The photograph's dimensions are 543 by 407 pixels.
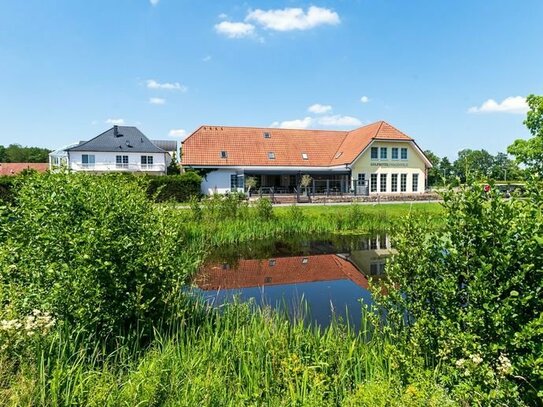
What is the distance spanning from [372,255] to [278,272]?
3828 mm

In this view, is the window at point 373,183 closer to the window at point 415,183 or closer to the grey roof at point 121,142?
the window at point 415,183

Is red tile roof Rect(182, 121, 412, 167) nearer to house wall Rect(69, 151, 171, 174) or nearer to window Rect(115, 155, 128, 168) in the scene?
house wall Rect(69, 151, 171, 174)

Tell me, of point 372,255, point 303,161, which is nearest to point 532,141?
point 372,255

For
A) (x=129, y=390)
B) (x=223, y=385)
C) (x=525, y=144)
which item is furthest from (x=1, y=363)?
(x=525, y=144)

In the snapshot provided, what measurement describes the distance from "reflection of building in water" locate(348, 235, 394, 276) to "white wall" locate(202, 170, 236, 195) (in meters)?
17.4

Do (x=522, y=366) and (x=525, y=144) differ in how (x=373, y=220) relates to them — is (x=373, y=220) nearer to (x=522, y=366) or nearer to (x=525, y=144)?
(x=525, y=144)

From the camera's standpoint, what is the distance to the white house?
39.6 metres

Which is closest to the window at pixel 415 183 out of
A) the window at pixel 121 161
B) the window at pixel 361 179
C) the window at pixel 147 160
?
the window at pixel 361 179

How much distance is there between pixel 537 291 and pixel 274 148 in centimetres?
3234

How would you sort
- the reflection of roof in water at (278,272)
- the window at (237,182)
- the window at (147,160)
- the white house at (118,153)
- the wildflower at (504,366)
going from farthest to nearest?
the window at (147,160), the white house at (118,153), the window at (237,182), the reflection of roof in water at (278,272), the wildflower at (504,366)

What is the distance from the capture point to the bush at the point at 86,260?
337 centimetres

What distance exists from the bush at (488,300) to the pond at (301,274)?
2655 mm

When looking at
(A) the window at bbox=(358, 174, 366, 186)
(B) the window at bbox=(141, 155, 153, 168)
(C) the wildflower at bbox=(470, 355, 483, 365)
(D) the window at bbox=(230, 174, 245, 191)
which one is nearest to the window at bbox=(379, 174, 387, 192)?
(A) the window at bbox=(358, 174, 366, 186)

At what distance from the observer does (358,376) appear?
3.41 meters
